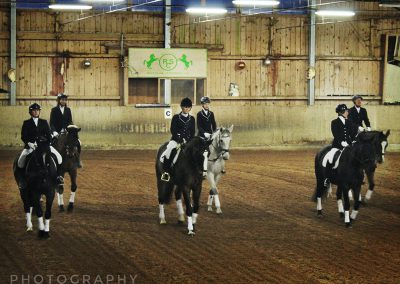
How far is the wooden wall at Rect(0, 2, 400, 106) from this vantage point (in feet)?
94.0

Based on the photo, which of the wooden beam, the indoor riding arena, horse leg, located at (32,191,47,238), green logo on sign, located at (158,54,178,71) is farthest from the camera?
green logo on sign, located at (158,54,178,71)

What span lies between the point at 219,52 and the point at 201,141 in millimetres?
18678

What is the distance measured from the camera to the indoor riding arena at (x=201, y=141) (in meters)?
10.3

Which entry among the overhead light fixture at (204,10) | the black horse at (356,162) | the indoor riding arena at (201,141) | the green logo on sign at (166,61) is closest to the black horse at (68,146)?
the indoor riding arena at (201,141)

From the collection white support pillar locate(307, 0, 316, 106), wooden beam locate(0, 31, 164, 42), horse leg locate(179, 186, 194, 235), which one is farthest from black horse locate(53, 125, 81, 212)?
white support pillar locate(307, 0, 316, 106)

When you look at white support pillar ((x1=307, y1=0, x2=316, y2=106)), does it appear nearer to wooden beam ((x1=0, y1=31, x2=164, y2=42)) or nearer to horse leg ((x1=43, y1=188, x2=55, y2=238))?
wooden beam ((x1=0, y1=31, x2=164, y2=42))

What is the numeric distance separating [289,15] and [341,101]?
4321mm

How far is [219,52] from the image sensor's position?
30.0 metres

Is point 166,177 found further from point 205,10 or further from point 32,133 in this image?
point 205,10

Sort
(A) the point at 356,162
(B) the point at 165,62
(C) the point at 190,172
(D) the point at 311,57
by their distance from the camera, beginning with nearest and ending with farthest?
(C) the point at 190,172, (A) the point at 356,162, (B) the point at 165,62, (D) the point at 311,57

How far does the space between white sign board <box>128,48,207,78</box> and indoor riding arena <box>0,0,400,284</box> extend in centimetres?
6

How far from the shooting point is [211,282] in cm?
864

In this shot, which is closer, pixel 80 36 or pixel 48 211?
pixel 48 211

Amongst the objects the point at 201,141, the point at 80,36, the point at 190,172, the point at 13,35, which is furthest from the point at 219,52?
the point at 201,141
